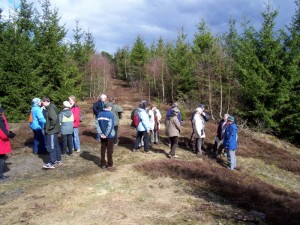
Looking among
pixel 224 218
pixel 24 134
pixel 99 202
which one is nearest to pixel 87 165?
pixel 99 202

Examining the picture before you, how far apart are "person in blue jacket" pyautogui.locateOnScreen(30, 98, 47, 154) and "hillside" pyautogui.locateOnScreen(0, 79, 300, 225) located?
0.49 metres

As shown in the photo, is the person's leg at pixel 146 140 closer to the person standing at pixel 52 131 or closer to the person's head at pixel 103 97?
the person's head at pixel 103 97

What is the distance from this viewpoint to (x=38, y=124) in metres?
11.8

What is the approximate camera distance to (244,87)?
75.6ft

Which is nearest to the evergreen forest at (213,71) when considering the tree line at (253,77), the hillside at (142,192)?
the tree line at (253,77)

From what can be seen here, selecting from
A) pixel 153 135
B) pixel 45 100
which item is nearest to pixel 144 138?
pixel 153 135

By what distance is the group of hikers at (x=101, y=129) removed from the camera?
980 cm

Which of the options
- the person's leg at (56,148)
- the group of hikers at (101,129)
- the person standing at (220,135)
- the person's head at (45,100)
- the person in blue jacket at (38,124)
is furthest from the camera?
the person standing at (220,135)

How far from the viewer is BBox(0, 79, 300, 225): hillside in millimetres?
6887

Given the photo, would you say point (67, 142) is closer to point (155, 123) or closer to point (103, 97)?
point (103, 97)

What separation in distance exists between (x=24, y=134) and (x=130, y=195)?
10605mm

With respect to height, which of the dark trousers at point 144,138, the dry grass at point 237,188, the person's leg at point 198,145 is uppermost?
the dark trousers at point 144,138

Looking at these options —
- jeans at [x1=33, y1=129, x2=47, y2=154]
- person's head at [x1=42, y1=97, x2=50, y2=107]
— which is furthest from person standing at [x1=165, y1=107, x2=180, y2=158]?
jeans at [x1=33, y1=129, x2=47, y2=154]

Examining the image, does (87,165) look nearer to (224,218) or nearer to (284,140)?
(224,218)
